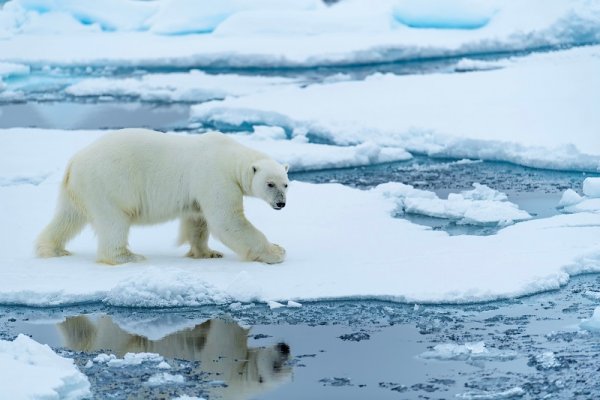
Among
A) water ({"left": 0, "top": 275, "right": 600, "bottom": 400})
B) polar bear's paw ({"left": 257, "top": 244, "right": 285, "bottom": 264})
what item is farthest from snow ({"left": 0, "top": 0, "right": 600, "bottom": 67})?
water ({"left": 0, "top": 275, "right": 600, "bottom": 400})

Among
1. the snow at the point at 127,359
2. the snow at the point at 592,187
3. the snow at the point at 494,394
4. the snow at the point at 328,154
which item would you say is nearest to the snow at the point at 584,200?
the snow at the point at 592,187

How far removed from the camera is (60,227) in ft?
20.7

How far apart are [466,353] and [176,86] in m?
11.9

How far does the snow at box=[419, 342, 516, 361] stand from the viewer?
182 inches

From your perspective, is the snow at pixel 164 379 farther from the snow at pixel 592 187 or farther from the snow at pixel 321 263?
the snow at pixel 592 187

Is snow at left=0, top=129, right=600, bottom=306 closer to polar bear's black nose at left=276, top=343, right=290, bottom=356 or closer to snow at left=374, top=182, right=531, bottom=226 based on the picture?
snow at left=374, top=182, right=531, bottom=226

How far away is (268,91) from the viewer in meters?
14.9

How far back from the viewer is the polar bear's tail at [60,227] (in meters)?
6.26

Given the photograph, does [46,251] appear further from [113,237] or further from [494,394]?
[494,394]

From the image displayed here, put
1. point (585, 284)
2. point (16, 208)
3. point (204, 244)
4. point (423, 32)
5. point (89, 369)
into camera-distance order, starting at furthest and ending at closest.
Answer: point (423, 32) < point (16, 208) < point (204, 244) < point (585, 284) < point (89, 369)

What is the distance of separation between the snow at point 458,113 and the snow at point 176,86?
1.02 m

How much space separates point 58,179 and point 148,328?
3.95 meters

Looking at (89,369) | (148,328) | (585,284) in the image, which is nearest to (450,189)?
(585,284)

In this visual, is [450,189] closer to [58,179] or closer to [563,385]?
[58,179]
